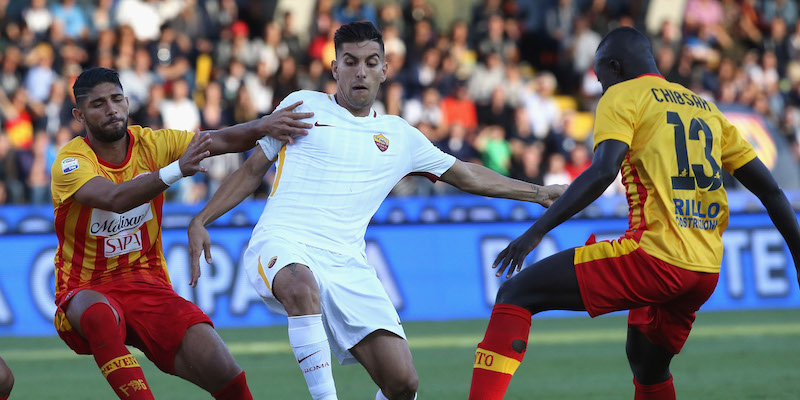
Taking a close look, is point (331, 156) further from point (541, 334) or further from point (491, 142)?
point (491, 142)

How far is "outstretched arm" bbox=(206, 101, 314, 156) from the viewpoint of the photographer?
223 inches

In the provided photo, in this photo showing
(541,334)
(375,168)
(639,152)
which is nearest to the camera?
(639,152)

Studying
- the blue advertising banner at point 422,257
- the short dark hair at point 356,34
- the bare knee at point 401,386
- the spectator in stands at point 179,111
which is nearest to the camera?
the bare knee at point 401,386

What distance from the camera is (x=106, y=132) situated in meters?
5.73

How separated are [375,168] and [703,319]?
287 inches

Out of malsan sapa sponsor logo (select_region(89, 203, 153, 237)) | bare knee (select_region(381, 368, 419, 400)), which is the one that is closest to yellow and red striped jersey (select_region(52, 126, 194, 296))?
malsan sapa sponsor logo (select_region(89, 203, 153, 237))

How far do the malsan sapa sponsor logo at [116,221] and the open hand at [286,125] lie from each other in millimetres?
866

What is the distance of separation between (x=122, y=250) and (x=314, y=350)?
4.67 feet

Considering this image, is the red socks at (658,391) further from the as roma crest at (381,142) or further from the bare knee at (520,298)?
the as roma crest at (381,142)

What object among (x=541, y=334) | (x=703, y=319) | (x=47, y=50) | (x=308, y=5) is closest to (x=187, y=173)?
(x=541, y=334)

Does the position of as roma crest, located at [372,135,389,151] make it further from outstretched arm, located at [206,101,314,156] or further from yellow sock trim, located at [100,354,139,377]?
yellow sock trim, located at [100,354,139,377]

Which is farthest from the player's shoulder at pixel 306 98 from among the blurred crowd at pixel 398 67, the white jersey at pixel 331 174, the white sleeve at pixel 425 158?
the blurred crowd at pixel 398 67

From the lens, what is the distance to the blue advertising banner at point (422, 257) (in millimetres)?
11539

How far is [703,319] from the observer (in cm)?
1191
